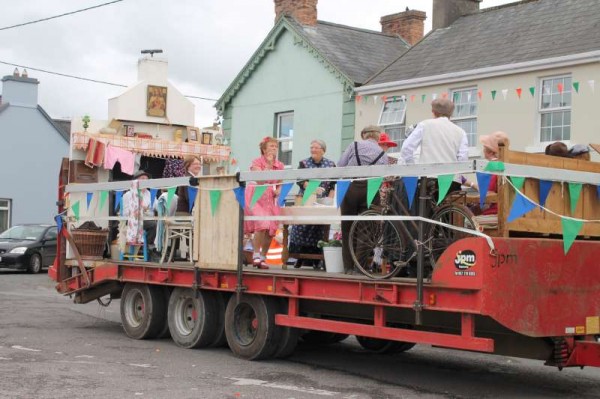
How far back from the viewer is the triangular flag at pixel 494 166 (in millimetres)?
8172

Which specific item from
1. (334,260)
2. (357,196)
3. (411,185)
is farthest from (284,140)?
(411,185)

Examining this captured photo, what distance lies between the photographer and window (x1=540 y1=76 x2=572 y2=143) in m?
19.7

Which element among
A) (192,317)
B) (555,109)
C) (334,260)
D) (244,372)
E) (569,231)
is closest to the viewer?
(569,231)

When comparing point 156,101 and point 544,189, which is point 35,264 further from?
point 544,189

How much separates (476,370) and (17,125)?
104 feet

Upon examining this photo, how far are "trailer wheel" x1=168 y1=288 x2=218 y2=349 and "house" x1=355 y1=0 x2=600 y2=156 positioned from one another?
10.4 meters

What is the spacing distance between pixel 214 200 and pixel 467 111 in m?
11.7

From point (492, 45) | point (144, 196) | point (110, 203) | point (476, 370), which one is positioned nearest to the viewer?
point (476, 370)

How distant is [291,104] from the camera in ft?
86.7

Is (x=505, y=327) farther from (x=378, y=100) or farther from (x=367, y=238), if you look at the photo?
(x=378, y=100)

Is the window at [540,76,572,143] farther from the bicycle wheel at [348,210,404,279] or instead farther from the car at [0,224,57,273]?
the car at [0,224,57,273]

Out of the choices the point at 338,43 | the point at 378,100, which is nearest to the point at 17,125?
the point at 338,43

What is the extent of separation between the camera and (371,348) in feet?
39.2

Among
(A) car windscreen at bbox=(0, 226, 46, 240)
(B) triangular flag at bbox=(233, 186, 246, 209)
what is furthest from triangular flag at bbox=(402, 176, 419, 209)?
(A) car windscreen at bbox=(0, 226, 46, 240)
